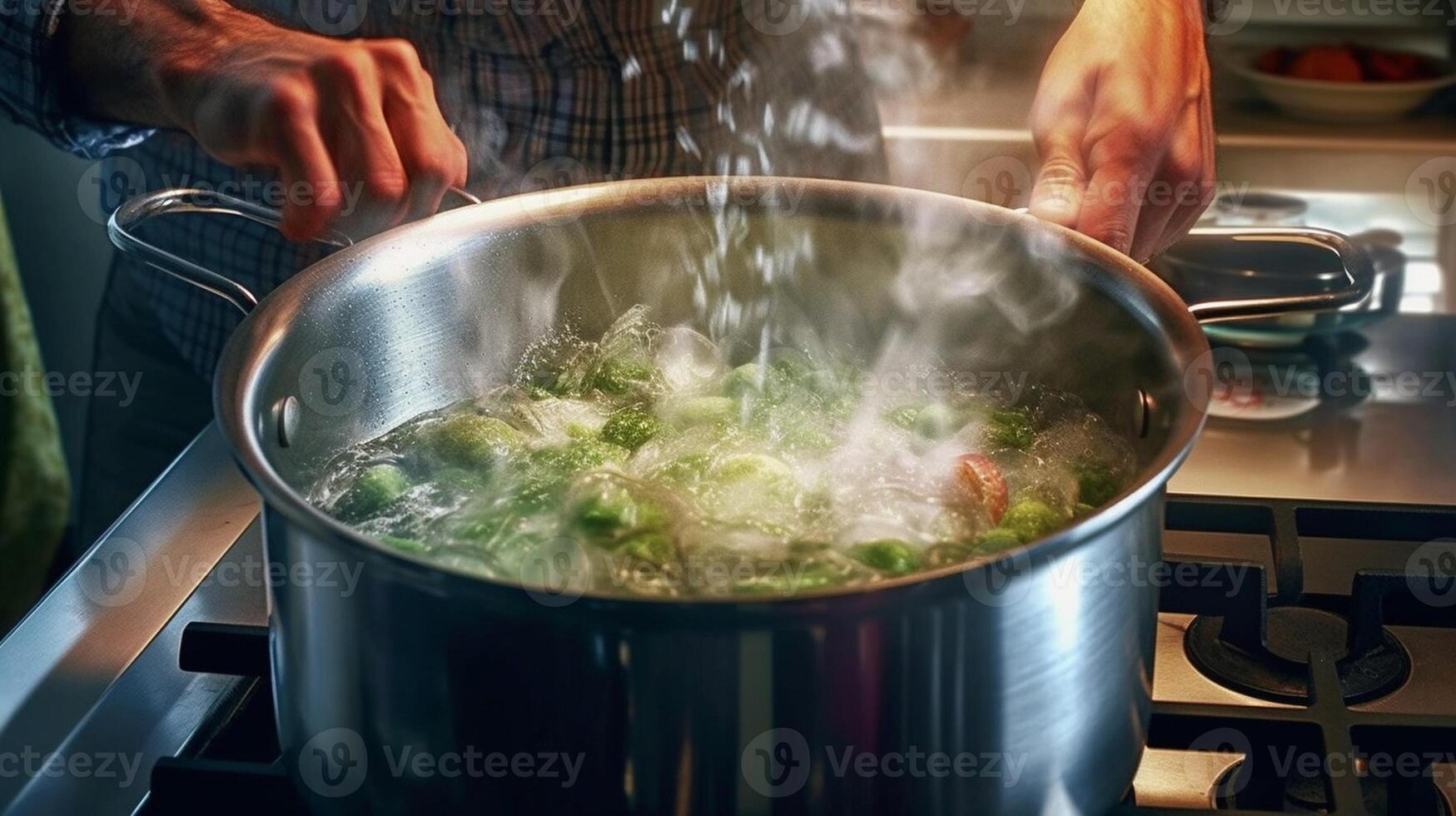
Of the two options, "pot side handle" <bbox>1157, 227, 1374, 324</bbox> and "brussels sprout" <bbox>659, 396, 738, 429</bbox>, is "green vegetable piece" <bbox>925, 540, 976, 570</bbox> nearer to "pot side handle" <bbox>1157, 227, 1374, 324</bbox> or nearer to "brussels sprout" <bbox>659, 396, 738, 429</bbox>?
"brussels sprout" <bbox>659, 396, 738, 429</bbox>

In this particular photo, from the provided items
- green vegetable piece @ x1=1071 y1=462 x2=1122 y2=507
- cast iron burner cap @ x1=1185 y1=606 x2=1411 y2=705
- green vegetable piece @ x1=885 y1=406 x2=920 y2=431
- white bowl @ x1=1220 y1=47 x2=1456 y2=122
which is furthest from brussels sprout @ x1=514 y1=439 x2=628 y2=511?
white bowl @ x1=1220 y1=47 x2=1456 y2=122

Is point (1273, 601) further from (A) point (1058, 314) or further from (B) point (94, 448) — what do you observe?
(B) point (94, 448)

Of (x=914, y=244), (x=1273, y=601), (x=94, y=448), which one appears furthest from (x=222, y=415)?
(x=94, y=448)

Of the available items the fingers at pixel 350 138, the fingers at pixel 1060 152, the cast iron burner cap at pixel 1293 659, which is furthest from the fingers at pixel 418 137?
the cast iron burner cap at pixel 1293 659

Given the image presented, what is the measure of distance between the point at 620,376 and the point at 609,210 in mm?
145

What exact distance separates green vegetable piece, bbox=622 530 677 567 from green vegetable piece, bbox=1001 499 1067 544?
236 mm

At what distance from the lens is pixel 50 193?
8.96 feet

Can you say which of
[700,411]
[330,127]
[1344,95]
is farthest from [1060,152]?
[1344,95]

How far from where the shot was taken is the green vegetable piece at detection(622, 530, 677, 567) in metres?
0.83

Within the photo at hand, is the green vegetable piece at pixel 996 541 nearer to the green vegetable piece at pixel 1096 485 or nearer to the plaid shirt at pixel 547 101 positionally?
the green vegetable piece at pixel 1096 485

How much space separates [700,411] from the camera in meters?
1.16

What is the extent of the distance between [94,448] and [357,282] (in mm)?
993

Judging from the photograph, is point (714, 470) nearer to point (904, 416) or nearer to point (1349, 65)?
point (904, 416)

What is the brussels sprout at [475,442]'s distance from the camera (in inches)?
43.2
